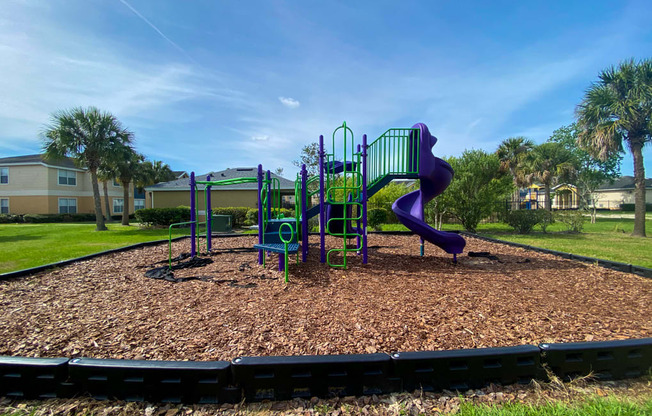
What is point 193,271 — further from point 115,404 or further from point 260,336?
point 115,404

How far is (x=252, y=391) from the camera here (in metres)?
2.16

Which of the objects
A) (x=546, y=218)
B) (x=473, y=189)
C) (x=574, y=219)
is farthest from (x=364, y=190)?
(x=574, y=219)

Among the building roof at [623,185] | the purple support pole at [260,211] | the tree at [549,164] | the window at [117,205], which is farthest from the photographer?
the building roof at [623,185]

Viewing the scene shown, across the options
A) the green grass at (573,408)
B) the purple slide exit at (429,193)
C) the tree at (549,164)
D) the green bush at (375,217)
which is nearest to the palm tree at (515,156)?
the tree at (549,164)

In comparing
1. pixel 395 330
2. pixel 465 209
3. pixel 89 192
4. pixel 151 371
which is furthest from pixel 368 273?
pixel 89 192

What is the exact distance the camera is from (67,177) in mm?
30891

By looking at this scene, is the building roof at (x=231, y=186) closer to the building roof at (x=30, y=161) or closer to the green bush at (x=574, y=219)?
the building roof at (x=30, y=161)

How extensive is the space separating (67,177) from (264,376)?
127 ft

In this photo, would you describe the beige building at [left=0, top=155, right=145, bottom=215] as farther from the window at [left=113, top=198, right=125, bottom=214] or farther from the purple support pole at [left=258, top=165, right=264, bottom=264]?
the purple support pole at [left=258, top=165, right=264, bottom=264]

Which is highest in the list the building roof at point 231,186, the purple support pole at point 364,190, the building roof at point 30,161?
the building roof at point 30,161

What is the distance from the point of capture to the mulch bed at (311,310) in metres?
2.78

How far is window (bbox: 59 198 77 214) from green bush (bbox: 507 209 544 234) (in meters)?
38.1

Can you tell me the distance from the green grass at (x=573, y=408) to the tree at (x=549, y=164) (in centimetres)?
2871

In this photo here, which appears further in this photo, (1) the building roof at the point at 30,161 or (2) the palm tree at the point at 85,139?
(1) the building roof at the point at 30,161
